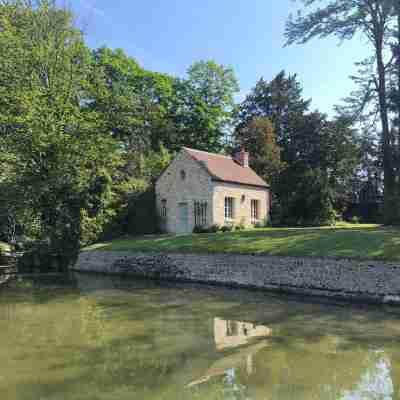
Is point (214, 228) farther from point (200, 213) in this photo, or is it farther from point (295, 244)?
point (295, 244)

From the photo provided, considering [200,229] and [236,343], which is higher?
[200,229]

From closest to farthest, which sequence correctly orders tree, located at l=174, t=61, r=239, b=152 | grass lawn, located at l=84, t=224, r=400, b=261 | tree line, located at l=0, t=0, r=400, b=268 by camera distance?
grass lawn, located at l=84, t=224, r=400, b=261 → tree line, located at l=0, t=0, r=400, b=268 → tree, located at l=174, t=61, r=239, b=152

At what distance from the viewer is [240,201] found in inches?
1000

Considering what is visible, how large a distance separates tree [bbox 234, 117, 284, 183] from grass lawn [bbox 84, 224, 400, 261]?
16.6 meters

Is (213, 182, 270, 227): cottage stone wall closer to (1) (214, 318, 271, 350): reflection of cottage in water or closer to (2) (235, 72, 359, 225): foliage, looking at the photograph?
(2) (235, 72, 359, 225): foliage

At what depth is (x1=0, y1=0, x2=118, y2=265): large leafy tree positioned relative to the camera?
21.9 m

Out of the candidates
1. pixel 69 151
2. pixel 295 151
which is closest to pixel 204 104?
pixel 295 151

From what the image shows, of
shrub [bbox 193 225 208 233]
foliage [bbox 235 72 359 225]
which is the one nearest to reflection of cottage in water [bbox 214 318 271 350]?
shrub [bbox 193 225 208 233]

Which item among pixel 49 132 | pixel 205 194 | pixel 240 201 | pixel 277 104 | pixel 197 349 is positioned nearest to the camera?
pixel 197 349

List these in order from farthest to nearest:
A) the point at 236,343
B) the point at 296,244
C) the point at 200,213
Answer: the point at 200,213, the point at 296,244, the point at 236,343

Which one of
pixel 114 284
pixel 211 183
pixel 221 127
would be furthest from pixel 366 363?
pixel 221 127

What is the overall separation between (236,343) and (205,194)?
16.4 meters

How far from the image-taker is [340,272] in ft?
39.9

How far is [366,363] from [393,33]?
65.8 feet
